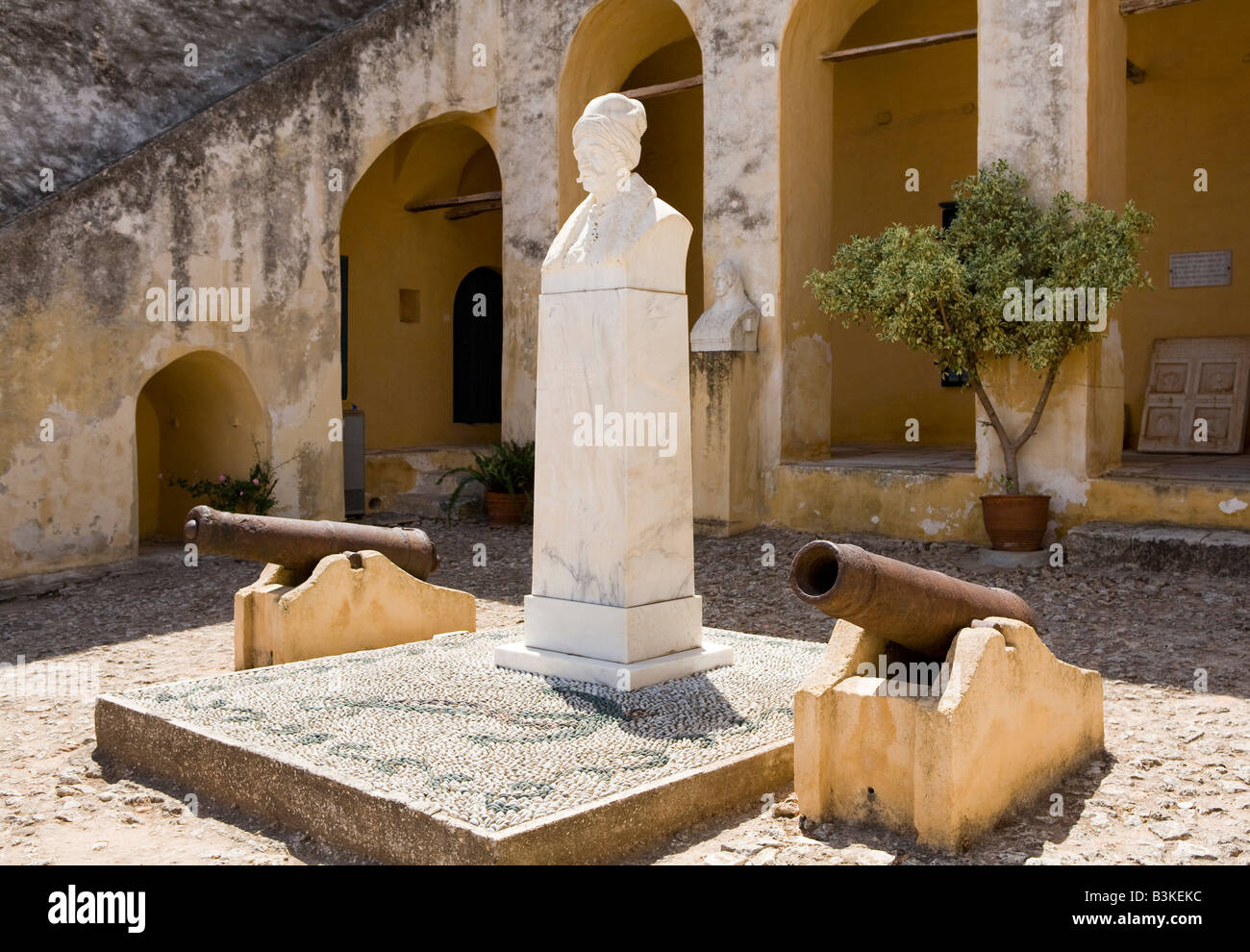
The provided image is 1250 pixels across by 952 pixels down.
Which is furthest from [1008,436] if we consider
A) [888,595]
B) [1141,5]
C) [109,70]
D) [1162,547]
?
[109,70]

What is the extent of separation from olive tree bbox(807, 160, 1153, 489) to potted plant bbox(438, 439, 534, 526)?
4584mm

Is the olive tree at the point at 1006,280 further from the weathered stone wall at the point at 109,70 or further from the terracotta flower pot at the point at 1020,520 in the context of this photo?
the weathered stone wall at the point at 109,70

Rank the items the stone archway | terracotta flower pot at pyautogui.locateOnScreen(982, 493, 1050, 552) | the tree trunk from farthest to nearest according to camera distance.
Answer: the stone archway → the tree trunk → terracotta flower pot at pyautogui.locateOnScreen(982, 493, 1050, 552)

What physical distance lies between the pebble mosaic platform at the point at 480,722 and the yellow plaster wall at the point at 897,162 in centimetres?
930

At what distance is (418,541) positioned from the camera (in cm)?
761

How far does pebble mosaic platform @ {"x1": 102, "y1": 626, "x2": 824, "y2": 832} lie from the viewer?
14.5ft

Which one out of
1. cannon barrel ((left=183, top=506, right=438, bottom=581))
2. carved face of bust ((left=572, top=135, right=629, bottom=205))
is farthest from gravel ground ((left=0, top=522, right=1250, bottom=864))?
carved face of bust ((left=572, top=135, right=629, bottom=205))

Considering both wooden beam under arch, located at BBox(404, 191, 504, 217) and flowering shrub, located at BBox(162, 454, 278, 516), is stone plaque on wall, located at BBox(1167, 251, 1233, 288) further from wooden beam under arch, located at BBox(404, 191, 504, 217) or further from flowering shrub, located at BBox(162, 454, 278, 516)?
flowering shrub, located at BBox(162, 454, 278, 516)

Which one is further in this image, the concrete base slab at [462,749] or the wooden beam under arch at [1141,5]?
the wooden beam under arch at [1141,5]

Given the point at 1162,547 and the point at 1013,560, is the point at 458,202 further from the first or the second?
the point at 1162,547

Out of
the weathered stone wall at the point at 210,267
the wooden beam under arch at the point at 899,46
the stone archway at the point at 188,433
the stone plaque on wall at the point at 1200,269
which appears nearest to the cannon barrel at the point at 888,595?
the wooden beam under arch at the point at 899,46

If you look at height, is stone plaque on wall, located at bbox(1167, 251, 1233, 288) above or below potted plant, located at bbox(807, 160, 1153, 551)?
above

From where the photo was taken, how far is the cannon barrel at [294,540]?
21.2ft

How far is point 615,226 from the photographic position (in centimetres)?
595
